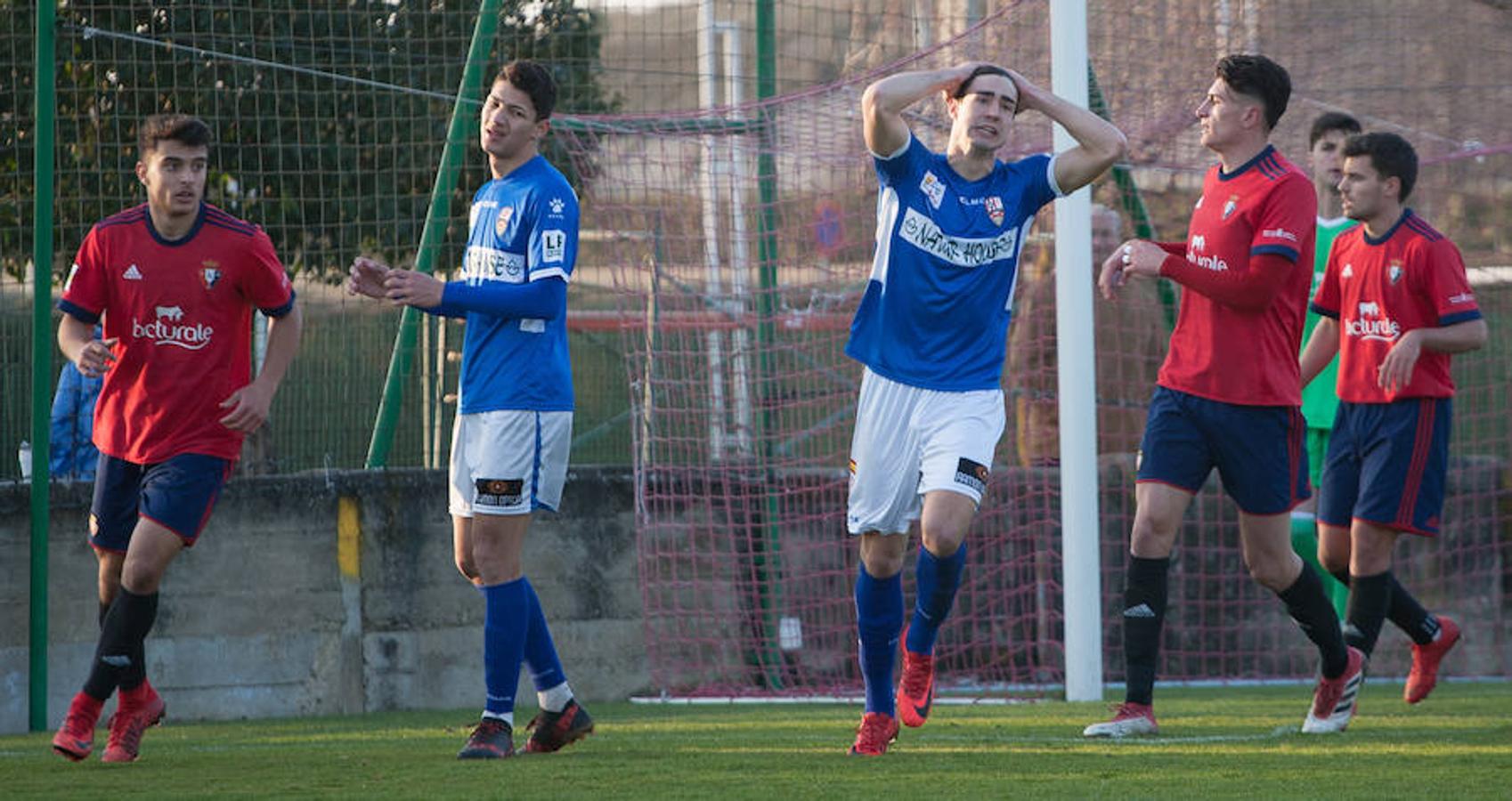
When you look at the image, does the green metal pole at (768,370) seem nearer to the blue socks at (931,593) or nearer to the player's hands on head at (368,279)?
the blue socks at (931,593)

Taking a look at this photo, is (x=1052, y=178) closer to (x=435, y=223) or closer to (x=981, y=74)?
(x=981, y=74)

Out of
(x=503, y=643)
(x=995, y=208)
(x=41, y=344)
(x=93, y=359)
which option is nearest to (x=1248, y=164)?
(x=995, y=208)

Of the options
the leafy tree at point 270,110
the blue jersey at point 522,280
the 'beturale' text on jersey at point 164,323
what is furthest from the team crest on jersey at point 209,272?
the leafy tree at point 270,110

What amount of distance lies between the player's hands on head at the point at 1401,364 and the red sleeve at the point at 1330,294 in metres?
0.51

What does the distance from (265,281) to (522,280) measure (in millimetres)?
1019

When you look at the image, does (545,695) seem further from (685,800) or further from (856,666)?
(856,666)

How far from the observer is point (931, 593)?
615cm

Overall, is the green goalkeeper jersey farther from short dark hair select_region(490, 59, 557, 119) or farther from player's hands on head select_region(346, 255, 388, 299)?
player's hands on head select_region(346, 255, 388, 299)

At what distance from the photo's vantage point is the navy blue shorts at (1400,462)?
7039 mm

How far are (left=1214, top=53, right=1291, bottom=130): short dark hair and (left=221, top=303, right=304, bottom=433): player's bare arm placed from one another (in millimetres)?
3210

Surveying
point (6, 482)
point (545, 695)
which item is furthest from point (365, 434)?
point (545, 695)

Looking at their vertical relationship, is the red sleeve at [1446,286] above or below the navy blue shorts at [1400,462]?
above

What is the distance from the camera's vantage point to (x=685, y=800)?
4863 mm

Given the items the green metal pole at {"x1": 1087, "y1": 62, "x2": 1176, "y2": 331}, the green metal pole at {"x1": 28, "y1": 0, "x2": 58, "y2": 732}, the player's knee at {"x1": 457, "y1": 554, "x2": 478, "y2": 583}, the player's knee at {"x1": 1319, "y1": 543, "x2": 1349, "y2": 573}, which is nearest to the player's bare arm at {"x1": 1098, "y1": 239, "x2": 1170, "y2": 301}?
the player's knee at {"x1": 1319, "y1": 543, "x2": 1349, "y2": 573}
